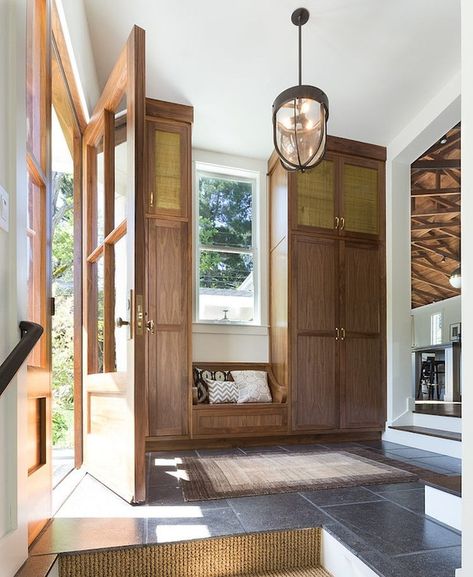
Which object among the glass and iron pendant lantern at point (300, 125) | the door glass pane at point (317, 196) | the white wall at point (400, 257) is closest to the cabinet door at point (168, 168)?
the door glass pane at point (317, 196)

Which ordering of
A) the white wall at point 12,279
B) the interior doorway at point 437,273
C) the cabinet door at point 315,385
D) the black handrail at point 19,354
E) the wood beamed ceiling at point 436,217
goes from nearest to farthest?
the black handrail at point 19,354 < the white wall at point 12,279 < the cabinet door at point 315,385 < the wood beamed ceiling at point 436,217 < the interior doorway at point 437,273

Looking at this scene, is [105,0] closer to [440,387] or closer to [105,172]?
[105,172]

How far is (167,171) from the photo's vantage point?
383 centimetres

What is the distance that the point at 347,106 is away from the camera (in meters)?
3.97

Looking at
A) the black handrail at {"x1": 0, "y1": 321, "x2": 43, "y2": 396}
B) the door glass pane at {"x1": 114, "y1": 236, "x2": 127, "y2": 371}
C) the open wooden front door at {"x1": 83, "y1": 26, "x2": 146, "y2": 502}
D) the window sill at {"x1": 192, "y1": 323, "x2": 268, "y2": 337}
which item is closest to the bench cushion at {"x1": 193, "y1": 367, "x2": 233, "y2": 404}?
the window sill at {"x1": 192, "y1": 323, "x2": 268, "y2": 337}

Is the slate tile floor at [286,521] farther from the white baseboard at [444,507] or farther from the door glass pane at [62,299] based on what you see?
the door glass pane at [62,299]

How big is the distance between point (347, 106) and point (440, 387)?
28.3ft

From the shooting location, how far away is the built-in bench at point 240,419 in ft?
12.3

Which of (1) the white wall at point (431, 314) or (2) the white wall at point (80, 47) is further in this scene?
(1) the white wall at point (431, 314)

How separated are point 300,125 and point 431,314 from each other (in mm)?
11518

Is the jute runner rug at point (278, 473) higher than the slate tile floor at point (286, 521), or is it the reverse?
the slate tile floor at point (286, 521)

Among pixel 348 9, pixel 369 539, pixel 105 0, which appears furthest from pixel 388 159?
pixel 369 539

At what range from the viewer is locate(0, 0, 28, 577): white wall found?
142 cm

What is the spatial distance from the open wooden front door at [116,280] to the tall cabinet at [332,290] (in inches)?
73.0
